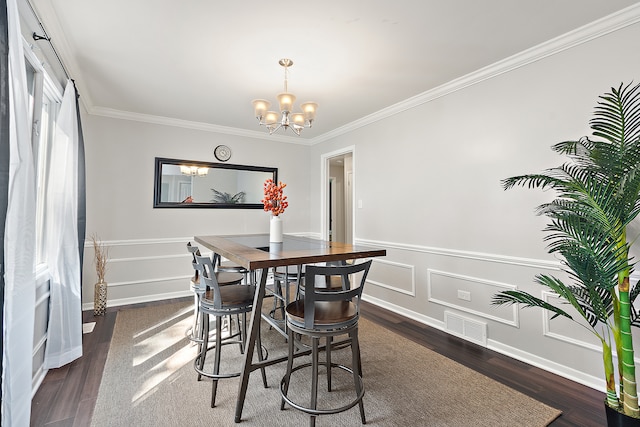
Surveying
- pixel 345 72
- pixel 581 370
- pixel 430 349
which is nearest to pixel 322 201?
pixel 345 72

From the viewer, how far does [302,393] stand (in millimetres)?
2082

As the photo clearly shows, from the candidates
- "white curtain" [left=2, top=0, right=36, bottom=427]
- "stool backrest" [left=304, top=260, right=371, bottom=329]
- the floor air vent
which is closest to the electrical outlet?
the floor air vent

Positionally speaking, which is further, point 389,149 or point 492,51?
point 389,149

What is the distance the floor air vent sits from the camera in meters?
2.80

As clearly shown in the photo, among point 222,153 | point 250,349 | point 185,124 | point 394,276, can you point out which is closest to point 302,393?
point 250,349

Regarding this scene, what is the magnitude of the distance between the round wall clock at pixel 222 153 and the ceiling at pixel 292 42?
44.3 inches

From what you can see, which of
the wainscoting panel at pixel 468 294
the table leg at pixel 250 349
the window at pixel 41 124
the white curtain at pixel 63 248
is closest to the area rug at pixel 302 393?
the table leg at pixel 250 349

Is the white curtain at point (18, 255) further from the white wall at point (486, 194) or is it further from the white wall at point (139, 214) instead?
the white wall at point (486, 194)

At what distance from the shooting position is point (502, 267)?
2.69 m

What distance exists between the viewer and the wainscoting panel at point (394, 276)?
11.6 ft

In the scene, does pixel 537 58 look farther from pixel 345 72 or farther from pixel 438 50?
pixel 345 72

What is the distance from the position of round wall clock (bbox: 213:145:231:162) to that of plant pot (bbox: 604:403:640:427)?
4.74 m

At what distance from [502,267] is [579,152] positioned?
119 cm

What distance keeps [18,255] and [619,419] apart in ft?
10.2
